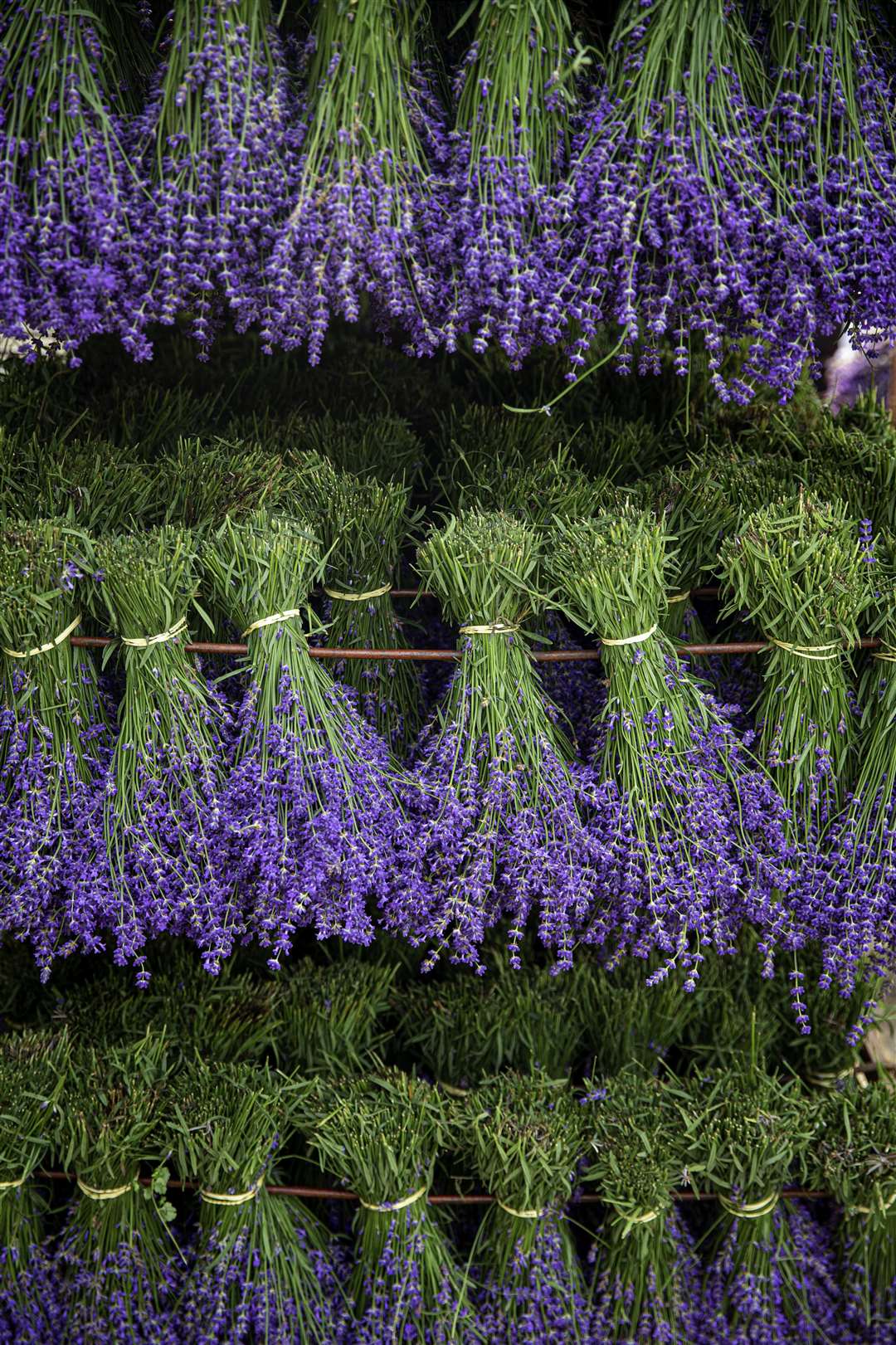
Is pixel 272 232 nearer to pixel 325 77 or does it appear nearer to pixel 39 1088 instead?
pixel 325 77

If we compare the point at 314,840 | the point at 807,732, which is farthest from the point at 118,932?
the point at 807,732

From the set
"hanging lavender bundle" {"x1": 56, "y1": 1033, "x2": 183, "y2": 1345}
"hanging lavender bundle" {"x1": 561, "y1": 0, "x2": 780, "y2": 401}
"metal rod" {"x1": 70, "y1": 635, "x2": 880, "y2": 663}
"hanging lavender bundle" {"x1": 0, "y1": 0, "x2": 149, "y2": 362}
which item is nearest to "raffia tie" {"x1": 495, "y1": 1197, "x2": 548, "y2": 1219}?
"hanging lavender bundle" {"x1": 56, "y1": 1033, "x2": 183, "y2": 1345}

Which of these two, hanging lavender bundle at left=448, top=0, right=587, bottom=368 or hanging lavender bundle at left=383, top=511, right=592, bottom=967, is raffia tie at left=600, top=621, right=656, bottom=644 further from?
hanging lavender bundle at left=448, top=0, right=587, bottom=368

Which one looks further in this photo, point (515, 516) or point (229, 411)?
point (229, 411)

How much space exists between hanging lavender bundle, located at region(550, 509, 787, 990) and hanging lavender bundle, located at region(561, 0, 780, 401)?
25 cm

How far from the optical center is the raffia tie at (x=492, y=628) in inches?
49.6

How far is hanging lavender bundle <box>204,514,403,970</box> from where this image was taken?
3.97ft

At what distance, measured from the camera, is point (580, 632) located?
59.3 inches

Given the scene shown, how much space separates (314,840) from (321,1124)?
436mm

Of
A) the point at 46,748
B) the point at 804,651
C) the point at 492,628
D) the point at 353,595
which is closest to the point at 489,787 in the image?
the point at 492,628

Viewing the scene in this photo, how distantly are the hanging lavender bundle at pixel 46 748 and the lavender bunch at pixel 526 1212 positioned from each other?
23.2 inches

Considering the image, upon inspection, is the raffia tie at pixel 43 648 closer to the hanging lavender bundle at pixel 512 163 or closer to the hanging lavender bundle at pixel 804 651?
the hanging lavender bundle at pixel 512 163

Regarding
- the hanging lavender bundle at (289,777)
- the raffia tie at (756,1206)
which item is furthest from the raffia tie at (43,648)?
the raffia tie at (756,1206)

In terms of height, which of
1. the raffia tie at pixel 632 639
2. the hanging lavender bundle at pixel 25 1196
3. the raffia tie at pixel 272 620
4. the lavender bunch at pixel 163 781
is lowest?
the hanging lavender bundle at pixel 25 1196
